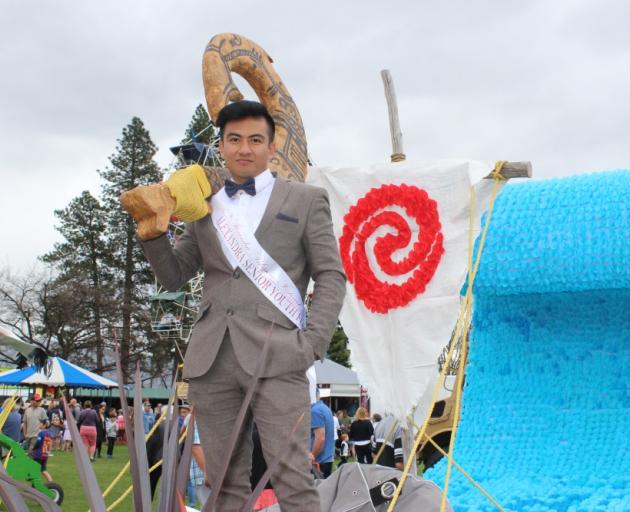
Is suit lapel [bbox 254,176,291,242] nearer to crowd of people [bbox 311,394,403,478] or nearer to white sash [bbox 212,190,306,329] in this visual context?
white sash [bbox 212,190,306,329]

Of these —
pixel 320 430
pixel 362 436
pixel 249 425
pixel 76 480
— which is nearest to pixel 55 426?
pixel 76 480

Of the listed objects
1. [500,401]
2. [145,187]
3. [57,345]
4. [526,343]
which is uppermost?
[145,187]

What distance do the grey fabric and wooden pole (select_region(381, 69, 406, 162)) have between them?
80.3 inches

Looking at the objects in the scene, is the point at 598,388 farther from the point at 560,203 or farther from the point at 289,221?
the point at 289,221

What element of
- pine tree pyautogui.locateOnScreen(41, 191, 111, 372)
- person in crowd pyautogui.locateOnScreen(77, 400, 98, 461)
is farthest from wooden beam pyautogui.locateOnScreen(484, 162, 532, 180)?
pine tree pyautogui.locateOnScreen(41, 191, 111, 372)

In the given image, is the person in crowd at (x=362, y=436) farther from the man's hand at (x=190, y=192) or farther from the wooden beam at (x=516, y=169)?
the man's hand at (x=190, y=192)

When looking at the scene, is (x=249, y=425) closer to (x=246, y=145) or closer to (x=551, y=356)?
(x=246, y=145)

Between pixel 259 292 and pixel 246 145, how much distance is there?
419 millimetres

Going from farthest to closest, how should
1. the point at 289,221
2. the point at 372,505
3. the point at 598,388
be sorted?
the point at 598,388 < the point at 372,505 < the point at 289,221

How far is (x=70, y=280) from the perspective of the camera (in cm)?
2928

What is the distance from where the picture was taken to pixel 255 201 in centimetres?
224

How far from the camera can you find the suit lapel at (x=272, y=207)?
7.22 feet

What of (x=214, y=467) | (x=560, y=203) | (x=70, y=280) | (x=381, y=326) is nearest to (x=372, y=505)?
(x=214, y=467)

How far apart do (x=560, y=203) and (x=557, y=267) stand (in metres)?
0.31
